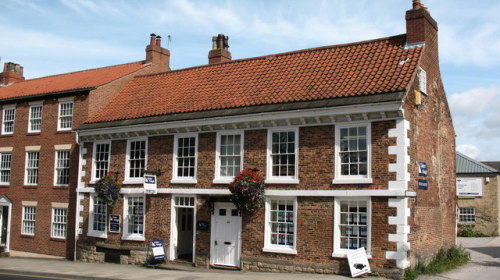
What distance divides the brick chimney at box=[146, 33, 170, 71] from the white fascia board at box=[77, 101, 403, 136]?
7.23m

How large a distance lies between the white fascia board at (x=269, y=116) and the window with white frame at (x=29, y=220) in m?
6.64

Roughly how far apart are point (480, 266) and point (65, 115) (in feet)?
64.5

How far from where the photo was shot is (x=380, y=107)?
1625cm

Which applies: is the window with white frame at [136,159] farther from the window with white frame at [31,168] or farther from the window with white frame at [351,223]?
the window with white frame at [351,223]

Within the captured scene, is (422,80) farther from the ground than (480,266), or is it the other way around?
(422,80)

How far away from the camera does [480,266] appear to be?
65.5 ft

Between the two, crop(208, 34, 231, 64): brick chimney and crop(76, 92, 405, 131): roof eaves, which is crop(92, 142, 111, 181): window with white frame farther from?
crop(208, 34, 231, 64): brick chimney

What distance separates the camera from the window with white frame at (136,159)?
22.3m

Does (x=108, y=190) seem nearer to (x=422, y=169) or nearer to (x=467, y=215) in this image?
(x=422, y=169)

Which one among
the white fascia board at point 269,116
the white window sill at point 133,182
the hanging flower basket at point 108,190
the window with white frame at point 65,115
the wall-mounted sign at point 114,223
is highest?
the window with white frame at point 65,115

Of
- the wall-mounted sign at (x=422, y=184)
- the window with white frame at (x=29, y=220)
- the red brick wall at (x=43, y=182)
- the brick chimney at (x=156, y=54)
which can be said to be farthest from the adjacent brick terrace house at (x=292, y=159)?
the brick chimney at (x=156, y=54)

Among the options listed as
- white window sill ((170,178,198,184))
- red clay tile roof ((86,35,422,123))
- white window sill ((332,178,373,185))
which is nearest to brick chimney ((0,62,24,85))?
red clay tile roof ((86,35,422,123))

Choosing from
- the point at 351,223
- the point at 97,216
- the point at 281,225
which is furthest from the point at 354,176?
the point at 97,216

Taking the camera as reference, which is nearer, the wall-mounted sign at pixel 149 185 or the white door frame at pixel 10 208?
the wall-mounted sign at pixel 149 185
